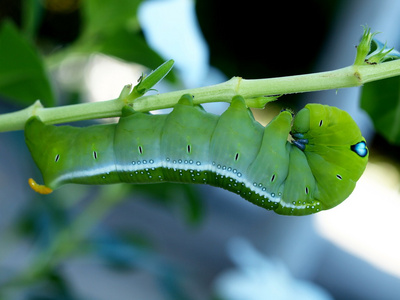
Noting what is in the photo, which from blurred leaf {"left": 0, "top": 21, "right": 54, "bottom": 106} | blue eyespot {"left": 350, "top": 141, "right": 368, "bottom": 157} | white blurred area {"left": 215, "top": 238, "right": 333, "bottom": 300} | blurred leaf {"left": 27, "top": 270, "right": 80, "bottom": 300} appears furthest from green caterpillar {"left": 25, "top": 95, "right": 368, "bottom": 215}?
white blurred area {"left": 215, "top": 238, "right": 333, "bottom": 300}

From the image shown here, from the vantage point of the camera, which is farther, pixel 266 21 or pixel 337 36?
pixel 337 36

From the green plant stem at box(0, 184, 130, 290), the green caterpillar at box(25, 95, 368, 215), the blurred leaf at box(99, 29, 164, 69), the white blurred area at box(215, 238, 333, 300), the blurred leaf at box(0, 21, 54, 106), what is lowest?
the white blurred area at box(215, 238, 333, 300)

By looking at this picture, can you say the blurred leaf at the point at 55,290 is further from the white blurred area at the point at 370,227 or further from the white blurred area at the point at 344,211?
the white blurred area at the point at 370,227

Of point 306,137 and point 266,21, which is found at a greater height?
point 266,21

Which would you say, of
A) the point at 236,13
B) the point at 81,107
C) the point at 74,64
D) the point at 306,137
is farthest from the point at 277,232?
the point at 81,107

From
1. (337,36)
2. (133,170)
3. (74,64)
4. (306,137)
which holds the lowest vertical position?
(133,170)

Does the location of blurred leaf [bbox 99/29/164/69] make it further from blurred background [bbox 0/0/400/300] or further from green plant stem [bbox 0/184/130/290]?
green plant stem [bbox 0/184/130/290]

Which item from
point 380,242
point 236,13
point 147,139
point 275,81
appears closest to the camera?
point 275,81

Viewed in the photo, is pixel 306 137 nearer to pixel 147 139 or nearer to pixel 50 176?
pixel 147 139

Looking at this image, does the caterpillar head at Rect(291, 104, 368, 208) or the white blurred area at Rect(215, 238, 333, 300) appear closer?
the caterpillar head at Rect(291, 104, 368, 208)
